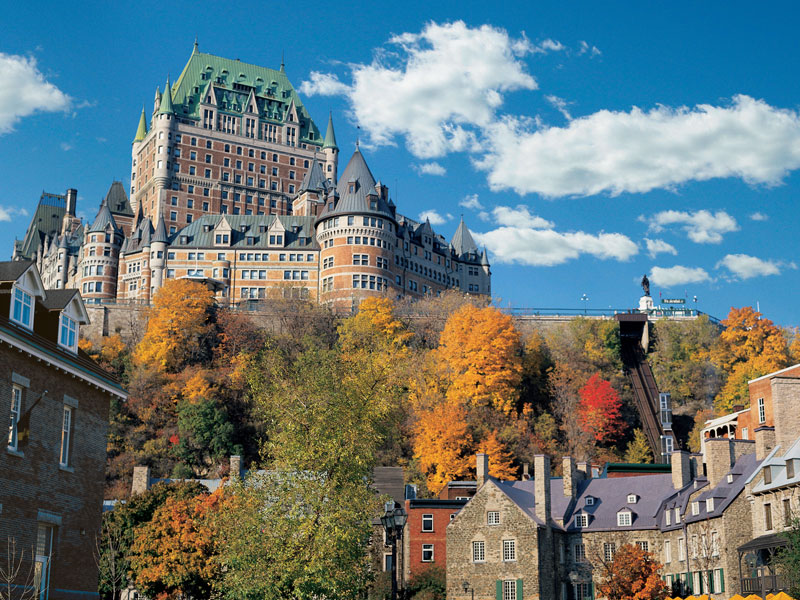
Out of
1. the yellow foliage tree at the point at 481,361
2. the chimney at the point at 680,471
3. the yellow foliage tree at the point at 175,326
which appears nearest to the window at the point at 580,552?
the chimney at the point at 680,471

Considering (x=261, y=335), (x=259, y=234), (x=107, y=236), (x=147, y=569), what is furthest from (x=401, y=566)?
(x=107, y=236)

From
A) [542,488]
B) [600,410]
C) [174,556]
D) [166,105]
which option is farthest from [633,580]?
[166,105]

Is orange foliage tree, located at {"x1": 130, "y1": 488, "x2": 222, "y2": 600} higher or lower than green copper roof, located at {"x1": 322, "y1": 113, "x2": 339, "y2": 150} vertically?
lower

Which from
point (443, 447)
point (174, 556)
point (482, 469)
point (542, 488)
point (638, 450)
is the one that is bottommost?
point (174, 556)

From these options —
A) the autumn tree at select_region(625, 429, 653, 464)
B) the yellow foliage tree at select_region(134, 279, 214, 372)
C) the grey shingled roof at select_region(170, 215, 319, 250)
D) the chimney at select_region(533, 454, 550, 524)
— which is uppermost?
the grey shingled roof at select_region(170, 215, 319, 250)

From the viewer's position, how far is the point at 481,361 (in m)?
93.4

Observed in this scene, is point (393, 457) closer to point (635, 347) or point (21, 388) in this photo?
point (635, 347)

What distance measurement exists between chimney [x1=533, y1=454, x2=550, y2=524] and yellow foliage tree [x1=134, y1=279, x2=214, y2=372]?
155 ft

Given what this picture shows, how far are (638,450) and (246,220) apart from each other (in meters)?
63.3

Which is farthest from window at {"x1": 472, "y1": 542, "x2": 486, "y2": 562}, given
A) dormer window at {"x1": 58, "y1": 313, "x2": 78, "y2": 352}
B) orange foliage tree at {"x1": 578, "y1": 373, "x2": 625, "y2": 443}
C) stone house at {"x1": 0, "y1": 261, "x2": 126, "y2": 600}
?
dormer window at {"x1": 58, "y1": 313, "x2": 78, "y2": 352}

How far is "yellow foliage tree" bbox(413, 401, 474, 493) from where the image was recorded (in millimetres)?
81000

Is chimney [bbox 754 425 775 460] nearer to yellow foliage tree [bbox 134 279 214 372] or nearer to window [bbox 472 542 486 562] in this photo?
window [bbox 472 542 486 562]

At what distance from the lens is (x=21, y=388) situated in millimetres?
30797

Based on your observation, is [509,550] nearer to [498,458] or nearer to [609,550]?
[609,550]
